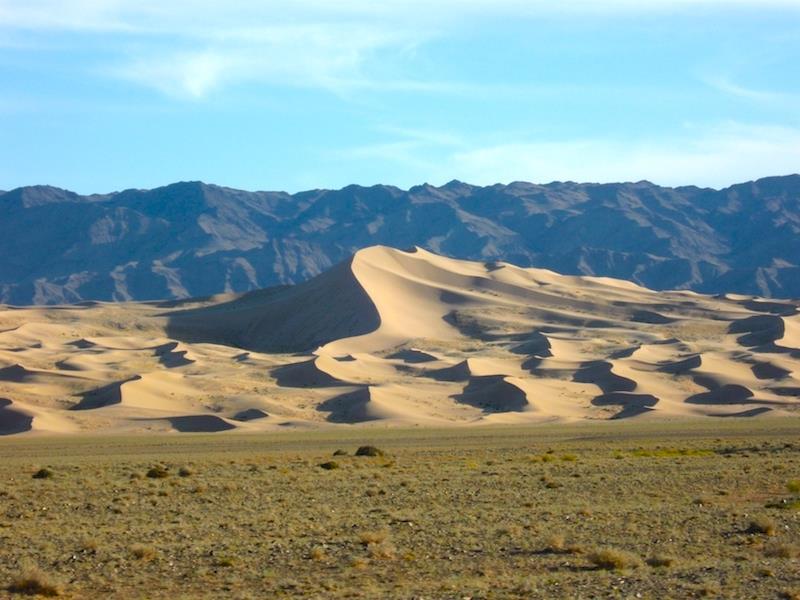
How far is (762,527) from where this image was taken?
18344 millimetres

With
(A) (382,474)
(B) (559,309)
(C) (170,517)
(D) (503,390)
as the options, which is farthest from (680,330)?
(C) (170,517)

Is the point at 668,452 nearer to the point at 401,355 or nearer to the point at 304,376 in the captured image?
the point at 304,376

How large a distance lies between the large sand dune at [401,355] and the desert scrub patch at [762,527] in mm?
42390

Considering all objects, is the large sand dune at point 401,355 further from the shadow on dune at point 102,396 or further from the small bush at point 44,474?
the small bush at point 44,474

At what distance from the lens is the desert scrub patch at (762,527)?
18266 millimetres

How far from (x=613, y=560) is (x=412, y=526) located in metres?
4.36

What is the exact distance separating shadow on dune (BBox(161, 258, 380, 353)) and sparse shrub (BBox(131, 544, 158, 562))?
270 ft

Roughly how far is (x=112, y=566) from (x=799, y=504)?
36.4ft

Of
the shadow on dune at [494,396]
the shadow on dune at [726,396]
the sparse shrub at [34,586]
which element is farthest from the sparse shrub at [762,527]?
the shadow on dune at [726,396]

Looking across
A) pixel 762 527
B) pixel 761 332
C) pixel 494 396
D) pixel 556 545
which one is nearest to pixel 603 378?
pixel 494 396

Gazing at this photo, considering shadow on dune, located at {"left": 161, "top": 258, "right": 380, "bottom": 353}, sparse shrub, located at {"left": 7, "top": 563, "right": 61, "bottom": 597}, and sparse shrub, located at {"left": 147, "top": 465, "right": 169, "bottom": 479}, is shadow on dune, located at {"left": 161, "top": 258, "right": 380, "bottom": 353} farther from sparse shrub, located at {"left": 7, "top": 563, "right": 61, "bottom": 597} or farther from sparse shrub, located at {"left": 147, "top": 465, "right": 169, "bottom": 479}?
sparse shrub, located at {"left": 7, "top": 563, "right": 61, "bottom": 597}

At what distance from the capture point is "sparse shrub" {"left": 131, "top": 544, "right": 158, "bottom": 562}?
55.2ft

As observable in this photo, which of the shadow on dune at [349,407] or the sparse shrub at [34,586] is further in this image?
the shadow on dune at [349,407]

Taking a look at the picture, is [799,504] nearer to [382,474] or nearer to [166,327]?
[382,474]
